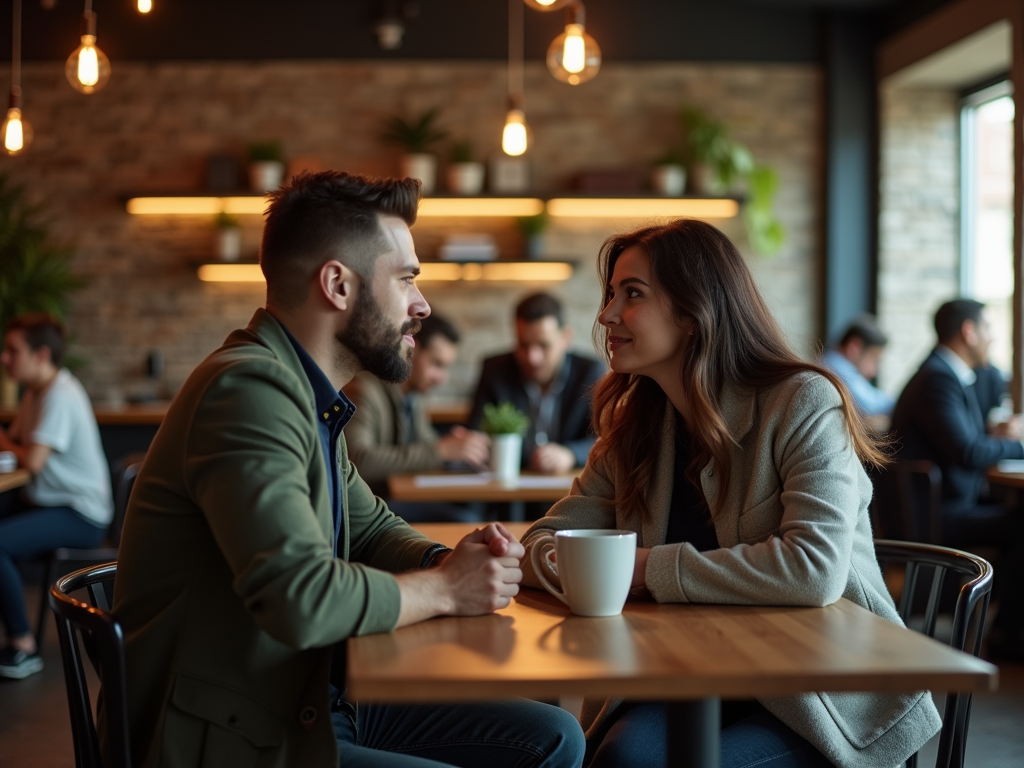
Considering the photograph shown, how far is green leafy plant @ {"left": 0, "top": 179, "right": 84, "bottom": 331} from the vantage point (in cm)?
640

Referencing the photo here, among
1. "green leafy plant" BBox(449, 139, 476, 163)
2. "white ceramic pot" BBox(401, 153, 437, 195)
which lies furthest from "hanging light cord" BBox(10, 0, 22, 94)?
"green leafy plant" BBox(449, 139, 476, 163)

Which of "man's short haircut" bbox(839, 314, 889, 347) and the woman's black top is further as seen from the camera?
"man's short haircut" bbox(839, 314, 889, 347)

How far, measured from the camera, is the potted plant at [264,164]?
22.4 feet

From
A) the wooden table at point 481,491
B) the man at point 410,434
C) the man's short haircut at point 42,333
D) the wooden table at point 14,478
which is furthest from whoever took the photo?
the man's short haircut at point 42,333

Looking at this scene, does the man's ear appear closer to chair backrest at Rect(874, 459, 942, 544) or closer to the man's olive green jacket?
the man's olive green jacket

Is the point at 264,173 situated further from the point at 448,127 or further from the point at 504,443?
the point at 504,443

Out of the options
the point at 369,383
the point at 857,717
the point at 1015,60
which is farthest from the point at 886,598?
the point at 1015,60

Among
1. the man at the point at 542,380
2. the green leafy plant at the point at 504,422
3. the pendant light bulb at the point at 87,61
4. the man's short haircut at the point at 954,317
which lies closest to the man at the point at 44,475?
the pendant light bulb at the point at 87,61

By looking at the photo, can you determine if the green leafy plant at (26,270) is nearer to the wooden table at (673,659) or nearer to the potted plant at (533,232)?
the potted plant at (533,232)

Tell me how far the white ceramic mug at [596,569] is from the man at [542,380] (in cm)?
259

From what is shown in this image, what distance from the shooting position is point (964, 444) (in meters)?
4.16

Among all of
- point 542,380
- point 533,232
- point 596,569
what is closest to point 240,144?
point 533,232

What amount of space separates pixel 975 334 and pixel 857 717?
10.7 feet

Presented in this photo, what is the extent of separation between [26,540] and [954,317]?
12.1 feet
